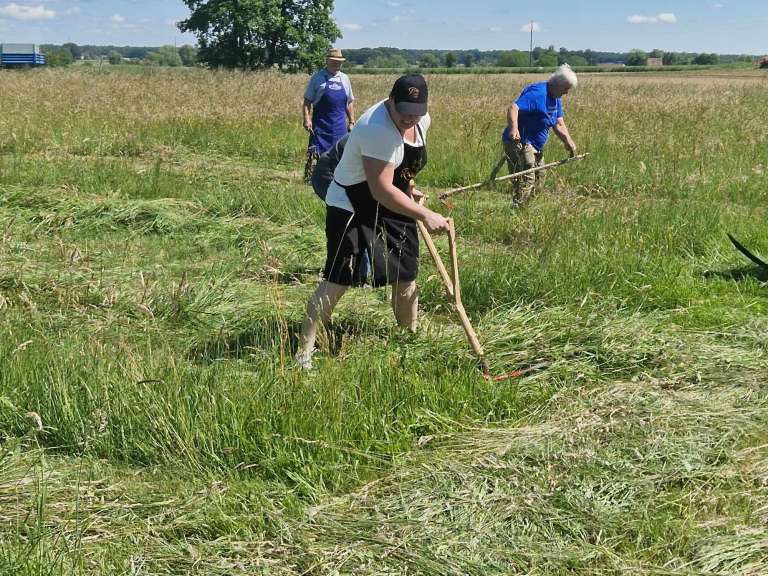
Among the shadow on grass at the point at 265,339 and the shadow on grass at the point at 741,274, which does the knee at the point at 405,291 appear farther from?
the shadow on grass at the point at 741,274

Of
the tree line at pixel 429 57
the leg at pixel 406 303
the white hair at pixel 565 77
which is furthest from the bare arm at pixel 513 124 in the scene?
the tree line at pixel 429 57

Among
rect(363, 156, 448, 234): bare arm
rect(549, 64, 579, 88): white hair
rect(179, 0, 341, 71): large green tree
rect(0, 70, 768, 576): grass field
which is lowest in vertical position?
rect(0, 70, 768, 576): grass field

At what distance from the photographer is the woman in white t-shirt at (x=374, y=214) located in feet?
12.2

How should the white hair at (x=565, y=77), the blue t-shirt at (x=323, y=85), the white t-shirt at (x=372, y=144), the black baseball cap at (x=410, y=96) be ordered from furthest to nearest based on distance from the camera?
the blue t-shirt at (x=323, y=85) → the white hair at (x=565, y=77) → the white t-shirt at (x=372, y=144) → the black baseball cap at (x=410, y=96)

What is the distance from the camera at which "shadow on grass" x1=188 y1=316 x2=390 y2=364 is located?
407 cm

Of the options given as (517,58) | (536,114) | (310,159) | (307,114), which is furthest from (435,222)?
(517,58)

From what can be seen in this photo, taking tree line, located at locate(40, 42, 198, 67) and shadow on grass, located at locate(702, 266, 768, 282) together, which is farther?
tree line, located at locate(40, 42, 198, 67)

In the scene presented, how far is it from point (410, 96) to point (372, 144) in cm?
28

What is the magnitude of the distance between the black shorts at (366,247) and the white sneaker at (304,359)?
0.38m

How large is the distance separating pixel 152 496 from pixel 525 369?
1909 mm

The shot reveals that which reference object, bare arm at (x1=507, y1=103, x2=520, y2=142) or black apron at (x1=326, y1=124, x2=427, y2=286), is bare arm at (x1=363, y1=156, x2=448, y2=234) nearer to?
black apron at (x1=326, y1=124, x2=427, y2=286)

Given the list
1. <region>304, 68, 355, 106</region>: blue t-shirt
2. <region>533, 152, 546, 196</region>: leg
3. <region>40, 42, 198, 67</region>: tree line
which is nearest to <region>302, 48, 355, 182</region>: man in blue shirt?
<region>304, 68, 355, 106</region>: blue t-shirt

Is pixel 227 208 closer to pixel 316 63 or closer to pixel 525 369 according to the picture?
pixel 525 369

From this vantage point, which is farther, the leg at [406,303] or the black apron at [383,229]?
the leg at [406,303]
